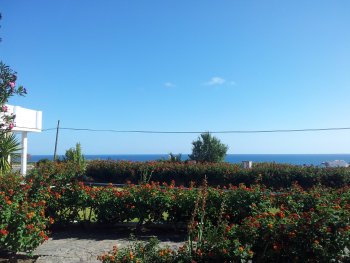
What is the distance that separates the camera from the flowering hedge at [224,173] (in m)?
17.3

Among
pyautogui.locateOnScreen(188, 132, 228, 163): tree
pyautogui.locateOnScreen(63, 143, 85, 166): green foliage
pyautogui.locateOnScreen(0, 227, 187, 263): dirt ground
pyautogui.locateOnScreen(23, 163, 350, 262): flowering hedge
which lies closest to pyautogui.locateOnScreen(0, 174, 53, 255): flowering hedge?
pyautogui.locateOnScreen(0, 227, 187, 263): dirt ground

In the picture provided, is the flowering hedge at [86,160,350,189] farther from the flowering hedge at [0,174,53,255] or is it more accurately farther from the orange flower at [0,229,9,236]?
the orange flower at [0,229,9,236]

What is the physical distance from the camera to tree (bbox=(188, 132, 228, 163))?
31.7 metres

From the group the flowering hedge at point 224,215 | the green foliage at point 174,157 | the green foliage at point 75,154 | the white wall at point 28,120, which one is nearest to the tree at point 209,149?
the green foliage at point 174,157

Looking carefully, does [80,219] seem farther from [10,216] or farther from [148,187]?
[10,216]

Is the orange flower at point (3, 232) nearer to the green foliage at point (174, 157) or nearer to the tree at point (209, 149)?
the green foliage at point (174, 157)

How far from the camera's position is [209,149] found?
31922 millimetres

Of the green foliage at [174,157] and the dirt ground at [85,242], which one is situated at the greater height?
the green foliage at [174,157]

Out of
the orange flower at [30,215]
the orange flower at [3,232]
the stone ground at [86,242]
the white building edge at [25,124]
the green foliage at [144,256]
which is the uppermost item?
the white building edge at [25,124]

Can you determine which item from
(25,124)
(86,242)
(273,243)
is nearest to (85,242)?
(86,242)

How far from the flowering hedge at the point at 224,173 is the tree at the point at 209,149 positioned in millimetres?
10981

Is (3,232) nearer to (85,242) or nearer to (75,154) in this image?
(85,242)

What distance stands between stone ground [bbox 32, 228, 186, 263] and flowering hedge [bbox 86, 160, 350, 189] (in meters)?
8.32

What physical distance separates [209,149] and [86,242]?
84.2ft
